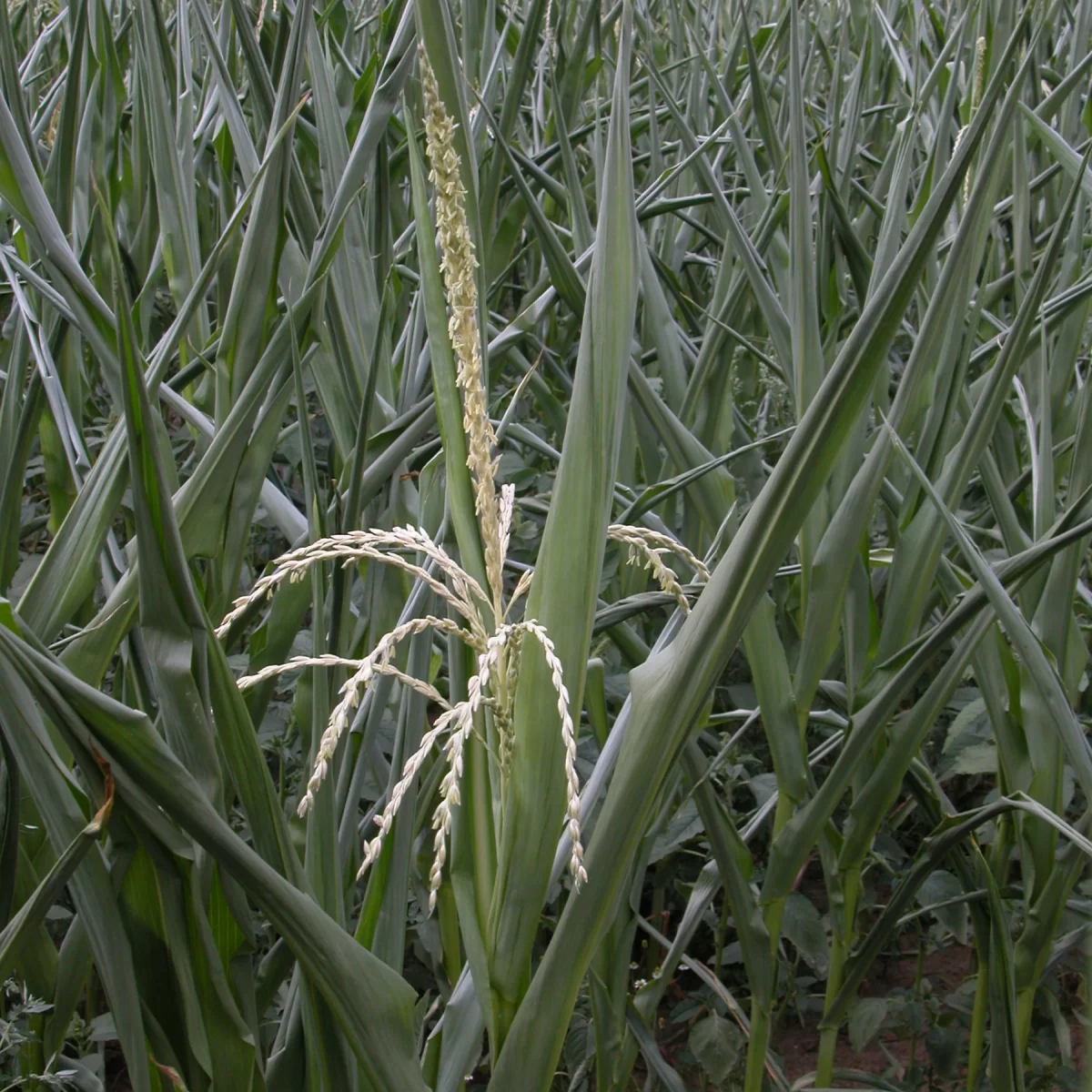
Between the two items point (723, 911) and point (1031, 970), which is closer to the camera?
point (1031, 970)

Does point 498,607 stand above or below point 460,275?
below

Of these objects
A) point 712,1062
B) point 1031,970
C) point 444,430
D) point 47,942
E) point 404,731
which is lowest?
point 712,1062

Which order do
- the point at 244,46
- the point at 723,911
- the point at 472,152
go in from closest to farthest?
the point at 472,152, the point at 244,46, the point at 723,911

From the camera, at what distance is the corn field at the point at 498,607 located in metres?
0.49

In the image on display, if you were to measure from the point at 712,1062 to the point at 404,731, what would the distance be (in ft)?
1.59

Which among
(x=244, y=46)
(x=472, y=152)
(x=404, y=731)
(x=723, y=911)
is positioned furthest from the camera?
(x=723, y=911)

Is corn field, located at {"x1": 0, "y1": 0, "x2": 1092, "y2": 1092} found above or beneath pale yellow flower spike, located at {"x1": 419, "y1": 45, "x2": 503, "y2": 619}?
beneath

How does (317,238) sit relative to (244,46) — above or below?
below

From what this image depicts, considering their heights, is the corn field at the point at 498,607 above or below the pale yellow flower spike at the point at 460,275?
below

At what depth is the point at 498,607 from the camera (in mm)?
508

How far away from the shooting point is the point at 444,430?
0.57 metres

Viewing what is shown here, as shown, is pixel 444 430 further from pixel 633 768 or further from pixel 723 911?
pixel 723 911

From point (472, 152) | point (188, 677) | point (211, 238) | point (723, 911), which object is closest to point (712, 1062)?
point (723, 911)

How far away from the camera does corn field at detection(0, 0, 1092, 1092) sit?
1.62 ft
